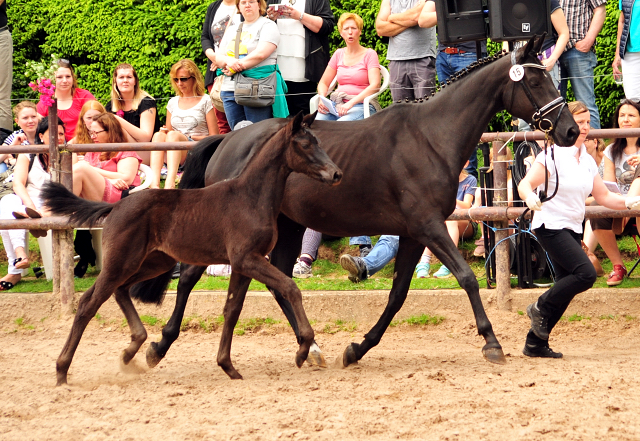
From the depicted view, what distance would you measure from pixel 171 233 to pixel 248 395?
1203mm

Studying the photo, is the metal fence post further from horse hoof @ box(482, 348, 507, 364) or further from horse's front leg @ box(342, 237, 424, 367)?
horse hoof @ box(482, 348, 507, 364)

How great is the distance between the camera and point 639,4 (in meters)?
7.88

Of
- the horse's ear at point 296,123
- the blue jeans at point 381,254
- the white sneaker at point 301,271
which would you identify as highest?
the horse's ear at point 296,123

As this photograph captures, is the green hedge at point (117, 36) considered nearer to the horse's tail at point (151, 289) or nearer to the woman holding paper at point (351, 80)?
the woman holding paper at point (351, 80)

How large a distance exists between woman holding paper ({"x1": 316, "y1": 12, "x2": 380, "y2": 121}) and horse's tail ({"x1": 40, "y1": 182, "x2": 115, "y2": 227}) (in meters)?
3.44

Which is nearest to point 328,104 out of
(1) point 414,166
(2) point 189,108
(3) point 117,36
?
(2) point 189,108

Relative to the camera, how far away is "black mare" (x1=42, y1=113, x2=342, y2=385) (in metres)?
4.85

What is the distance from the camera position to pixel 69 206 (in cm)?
517

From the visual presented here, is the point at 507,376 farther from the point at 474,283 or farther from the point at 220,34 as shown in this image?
the point at 220,34

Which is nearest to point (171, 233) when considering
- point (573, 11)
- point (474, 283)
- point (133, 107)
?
point (474, 283)

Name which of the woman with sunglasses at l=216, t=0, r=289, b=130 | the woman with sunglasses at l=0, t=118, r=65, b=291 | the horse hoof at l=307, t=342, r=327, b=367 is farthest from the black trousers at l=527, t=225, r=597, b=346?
the woman with sunglasses at l=0, t=118, r=65, b=291

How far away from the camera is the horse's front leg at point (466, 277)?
510 cm

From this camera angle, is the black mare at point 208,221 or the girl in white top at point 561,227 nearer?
the black mare at point 208,221

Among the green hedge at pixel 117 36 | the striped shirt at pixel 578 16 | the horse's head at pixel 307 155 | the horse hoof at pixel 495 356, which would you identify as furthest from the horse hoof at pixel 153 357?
the green hedge at pixel 117 36
